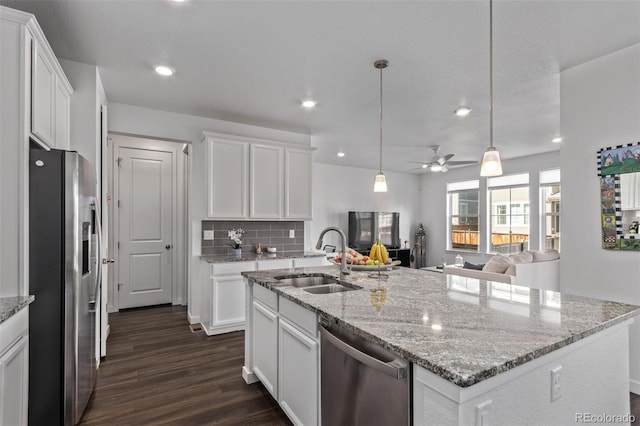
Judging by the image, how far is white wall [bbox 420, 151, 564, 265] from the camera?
6.23 m

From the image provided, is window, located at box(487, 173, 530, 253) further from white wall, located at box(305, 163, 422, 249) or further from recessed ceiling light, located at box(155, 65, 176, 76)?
recessed ceiling light, located at box(155, 65, 176, 76)

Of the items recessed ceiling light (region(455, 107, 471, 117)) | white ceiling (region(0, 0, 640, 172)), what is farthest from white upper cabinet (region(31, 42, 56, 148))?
recessed ceiling light (region(455, 107, 471, 117))

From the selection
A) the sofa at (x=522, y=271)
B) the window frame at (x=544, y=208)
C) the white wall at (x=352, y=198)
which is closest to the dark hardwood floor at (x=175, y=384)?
the sofa at (x=522, y=271)

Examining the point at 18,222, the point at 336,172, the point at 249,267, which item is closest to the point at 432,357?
the point at 18,222

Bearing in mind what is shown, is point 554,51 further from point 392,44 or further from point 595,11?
point 392,44

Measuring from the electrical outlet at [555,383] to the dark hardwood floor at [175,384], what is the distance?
154 cm

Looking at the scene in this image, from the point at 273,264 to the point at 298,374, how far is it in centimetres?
217

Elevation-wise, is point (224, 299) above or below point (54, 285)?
below

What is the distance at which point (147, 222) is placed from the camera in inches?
191

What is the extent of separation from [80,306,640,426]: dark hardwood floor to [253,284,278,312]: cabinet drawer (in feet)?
2.35

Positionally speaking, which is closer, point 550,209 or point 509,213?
→ point 550,209

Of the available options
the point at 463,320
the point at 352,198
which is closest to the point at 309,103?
the point at 463,320

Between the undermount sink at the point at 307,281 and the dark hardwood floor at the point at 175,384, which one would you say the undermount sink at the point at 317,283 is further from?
the dark hardwood floor at the point at 175,384

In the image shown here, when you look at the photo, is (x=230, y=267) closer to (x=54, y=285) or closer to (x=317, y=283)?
(x=317, y=283)
